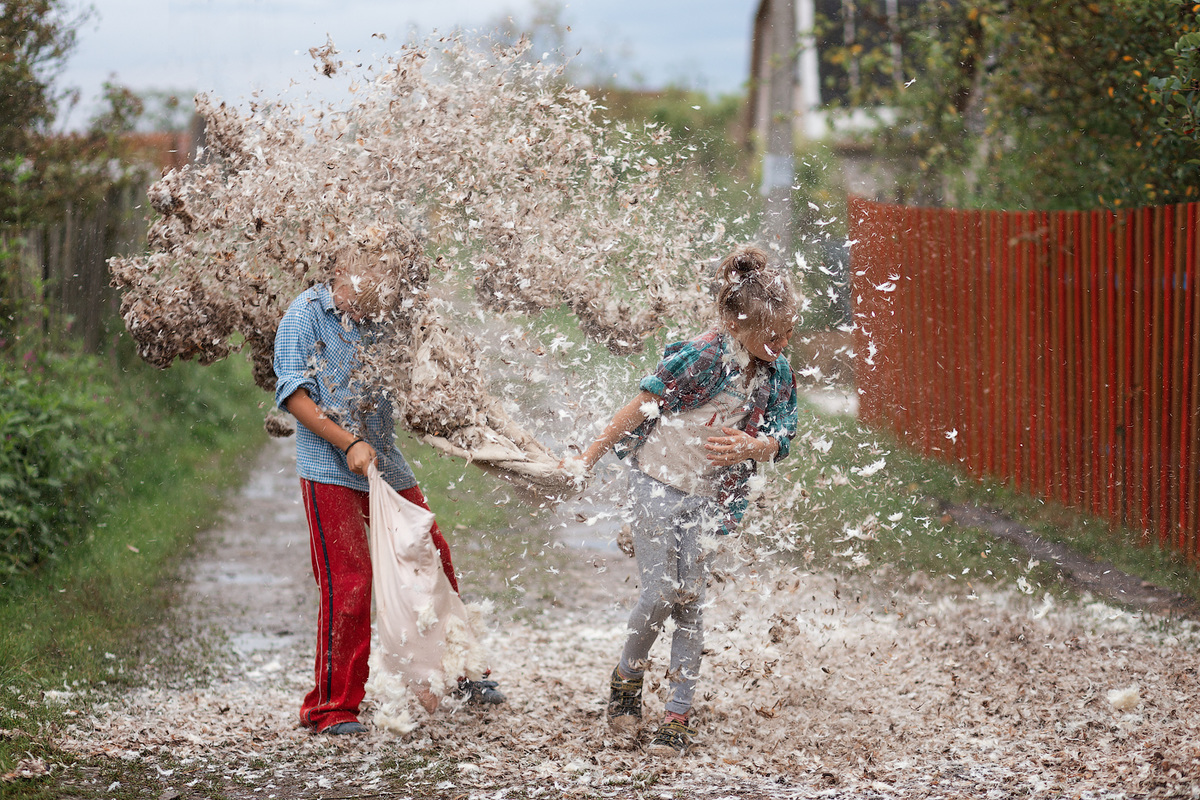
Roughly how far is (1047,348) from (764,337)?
3761 mm

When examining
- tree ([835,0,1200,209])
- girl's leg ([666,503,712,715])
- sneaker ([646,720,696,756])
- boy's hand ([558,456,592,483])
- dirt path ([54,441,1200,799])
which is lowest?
dirt path ([54,441,1200,799])

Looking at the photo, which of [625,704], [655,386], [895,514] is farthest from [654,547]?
[895,514]

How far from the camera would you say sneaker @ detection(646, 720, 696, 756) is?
12.2ft

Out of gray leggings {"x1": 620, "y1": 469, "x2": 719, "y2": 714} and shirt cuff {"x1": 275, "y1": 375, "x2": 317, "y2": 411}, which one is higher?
shirt cuff {"x1": 275, "y1": 375, "x2": 317, "y2": 411}

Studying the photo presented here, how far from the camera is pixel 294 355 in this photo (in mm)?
3658

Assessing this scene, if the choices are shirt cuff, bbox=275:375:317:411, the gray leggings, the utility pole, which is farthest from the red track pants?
the utility pole

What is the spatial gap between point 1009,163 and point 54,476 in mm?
7099

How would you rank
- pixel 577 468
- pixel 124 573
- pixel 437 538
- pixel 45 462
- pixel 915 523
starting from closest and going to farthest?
pixel 577 468
pixel 437 538
pixel 45 462
pixel 124 573
pixel 915 523

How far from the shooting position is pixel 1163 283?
17.7ft

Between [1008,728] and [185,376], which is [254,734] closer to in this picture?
[1008,728]

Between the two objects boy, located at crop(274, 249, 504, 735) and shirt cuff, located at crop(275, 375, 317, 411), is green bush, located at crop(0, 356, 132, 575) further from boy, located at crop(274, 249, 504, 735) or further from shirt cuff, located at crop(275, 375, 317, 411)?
shirt cuff, located at crop(275, 375, 317, 411)

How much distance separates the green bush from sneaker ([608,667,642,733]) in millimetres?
3396

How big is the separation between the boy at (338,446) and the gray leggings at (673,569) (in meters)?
0.97

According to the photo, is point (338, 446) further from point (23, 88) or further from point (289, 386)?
point (23, 88)
